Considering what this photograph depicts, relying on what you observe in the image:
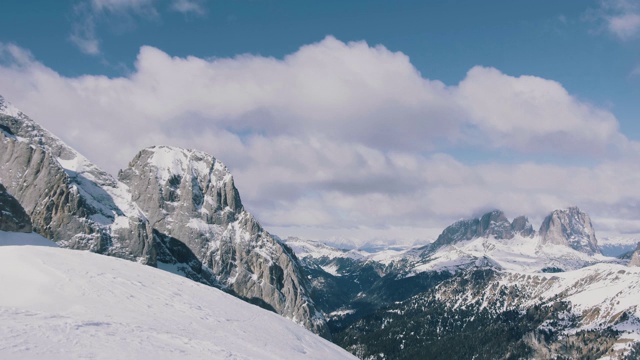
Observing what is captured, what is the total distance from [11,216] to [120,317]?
546 feet

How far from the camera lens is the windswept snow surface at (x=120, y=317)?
21.1 metres

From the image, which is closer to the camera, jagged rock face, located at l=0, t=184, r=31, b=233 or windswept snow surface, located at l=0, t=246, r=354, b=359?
windswept snow surface, located at l=0, t=246, r=354, b=359

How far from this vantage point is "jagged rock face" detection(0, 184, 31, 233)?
15962 cm

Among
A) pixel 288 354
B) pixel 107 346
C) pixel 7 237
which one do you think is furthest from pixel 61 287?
pixel 7 237

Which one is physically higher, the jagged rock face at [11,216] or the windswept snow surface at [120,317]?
the jagged rock face at [11,216]

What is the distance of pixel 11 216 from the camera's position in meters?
164

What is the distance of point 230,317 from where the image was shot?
101ft

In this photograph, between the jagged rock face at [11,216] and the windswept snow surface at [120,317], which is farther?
the jagged rock face at [11,216]

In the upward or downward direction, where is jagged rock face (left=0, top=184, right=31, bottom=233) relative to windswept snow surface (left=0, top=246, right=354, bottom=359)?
upward

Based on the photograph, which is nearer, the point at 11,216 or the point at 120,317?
the point at 120,317

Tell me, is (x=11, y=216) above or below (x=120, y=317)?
above

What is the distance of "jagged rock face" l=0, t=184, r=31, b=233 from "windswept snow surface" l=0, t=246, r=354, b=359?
152877 millimetres

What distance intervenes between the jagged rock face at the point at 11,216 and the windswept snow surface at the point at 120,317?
153 metres

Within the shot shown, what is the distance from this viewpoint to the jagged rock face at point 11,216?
160 m
